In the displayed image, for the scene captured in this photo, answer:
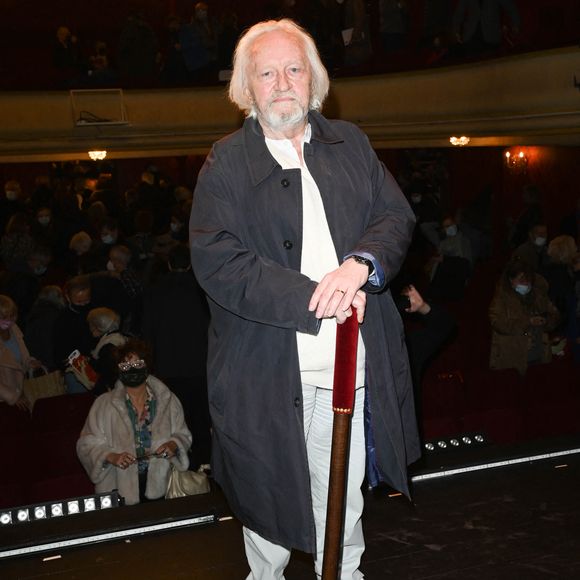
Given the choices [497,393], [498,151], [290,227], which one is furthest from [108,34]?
[290,227]

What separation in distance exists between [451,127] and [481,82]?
0.70 meters

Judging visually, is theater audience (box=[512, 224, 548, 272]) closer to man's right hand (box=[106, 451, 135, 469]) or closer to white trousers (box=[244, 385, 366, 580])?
man's right hand (box=[106, 451, 135, 469])

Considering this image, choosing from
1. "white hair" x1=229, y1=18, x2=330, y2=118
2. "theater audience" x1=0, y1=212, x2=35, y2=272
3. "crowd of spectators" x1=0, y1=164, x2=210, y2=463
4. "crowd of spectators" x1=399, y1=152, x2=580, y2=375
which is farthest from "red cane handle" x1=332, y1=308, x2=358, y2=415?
"theater audience" x1=0, y1=212, x2=35, y2=272

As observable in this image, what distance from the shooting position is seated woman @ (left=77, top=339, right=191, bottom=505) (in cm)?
481

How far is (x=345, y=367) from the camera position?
238 centimetres

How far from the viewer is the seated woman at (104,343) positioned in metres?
5.81

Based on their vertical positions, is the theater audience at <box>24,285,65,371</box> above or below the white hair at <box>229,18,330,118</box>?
below

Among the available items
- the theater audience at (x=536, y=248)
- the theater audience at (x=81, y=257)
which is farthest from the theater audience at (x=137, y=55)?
the theater audience at (x=536, y=248)

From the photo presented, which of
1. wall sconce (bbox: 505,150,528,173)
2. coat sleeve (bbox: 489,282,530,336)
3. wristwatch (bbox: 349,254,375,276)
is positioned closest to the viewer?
wristwatch (bbox: 349,254,375,276)

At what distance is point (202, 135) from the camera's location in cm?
1316

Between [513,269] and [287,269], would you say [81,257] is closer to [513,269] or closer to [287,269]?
[513,269]

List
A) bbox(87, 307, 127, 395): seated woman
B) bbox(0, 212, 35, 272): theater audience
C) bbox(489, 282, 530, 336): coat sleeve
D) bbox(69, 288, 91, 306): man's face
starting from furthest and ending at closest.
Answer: bbox(0, 212, 35, 272): theater audience → bbox(489, 282, 530, 336): coat sleeve → bbox(69, 288, 91, 306): man's face → bbox(87, 307, 127, 395): seated woman

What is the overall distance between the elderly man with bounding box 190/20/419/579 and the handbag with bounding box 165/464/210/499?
209cm

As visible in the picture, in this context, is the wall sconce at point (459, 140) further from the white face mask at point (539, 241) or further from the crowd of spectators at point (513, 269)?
the white face mask at point (539, 241)
